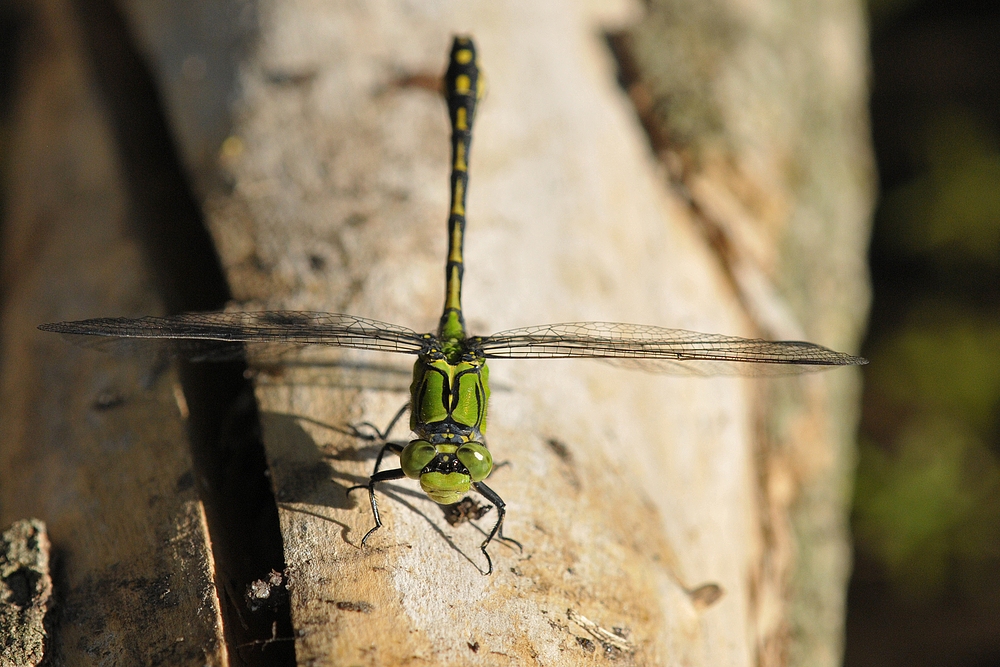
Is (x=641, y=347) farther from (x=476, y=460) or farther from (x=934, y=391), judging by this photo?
(x=934, y=391)

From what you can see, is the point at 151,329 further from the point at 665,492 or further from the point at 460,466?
the point at 665,492

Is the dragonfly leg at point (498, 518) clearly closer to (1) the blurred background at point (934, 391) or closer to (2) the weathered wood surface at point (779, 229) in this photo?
(2) the weathered wood surface at point (779, 229)

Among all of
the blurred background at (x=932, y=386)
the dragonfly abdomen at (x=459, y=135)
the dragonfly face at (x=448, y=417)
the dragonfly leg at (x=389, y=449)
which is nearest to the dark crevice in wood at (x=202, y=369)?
the dragonfly leg at (x=389, y=449)

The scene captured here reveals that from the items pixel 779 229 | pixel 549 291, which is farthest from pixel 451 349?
pixel 779 229

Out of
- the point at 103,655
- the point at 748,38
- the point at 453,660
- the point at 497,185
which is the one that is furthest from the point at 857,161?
the point at 103,655

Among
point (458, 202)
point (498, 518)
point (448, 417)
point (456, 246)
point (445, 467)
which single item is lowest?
point (498, 518)

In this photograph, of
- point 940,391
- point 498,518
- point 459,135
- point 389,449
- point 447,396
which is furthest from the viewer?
point 940,391
